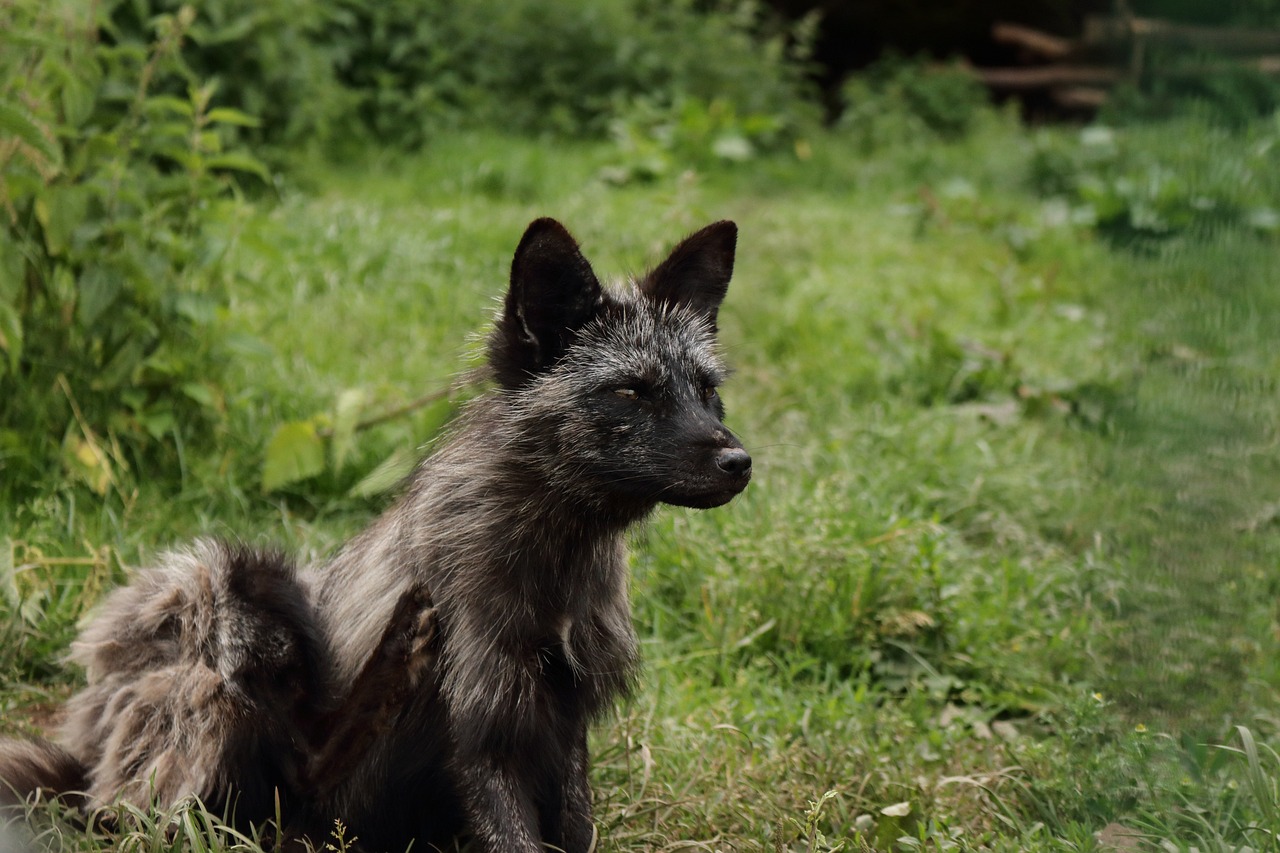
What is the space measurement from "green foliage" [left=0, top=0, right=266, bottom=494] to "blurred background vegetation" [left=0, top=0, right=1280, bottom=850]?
0.02 meters

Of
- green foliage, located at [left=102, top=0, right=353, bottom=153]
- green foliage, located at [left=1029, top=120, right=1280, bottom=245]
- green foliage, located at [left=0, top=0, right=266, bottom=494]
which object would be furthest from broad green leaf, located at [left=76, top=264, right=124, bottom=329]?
green foliage, located at [left=1029, top=120, right=1280, bottom=245]

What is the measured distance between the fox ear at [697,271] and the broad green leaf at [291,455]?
197 cm

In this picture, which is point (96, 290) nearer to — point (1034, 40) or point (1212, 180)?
point (1212, 180)

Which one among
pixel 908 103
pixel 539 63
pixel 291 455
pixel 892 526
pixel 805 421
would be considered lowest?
pixel 805 421

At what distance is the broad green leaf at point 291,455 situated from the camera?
5.09 metres

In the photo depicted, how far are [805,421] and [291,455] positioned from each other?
250cm

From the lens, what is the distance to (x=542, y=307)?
11.3 ft

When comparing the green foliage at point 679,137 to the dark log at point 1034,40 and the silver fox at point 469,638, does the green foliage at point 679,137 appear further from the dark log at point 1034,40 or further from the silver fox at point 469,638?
the silver fox at point 469,638

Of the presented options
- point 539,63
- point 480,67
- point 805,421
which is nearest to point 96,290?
point 805,421

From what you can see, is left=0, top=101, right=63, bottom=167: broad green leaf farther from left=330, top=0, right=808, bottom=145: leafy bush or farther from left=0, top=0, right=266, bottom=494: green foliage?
left=330, top=0, right=808, bottom=145: leafy bush

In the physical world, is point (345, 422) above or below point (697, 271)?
below

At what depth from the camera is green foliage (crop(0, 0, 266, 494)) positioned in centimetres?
462

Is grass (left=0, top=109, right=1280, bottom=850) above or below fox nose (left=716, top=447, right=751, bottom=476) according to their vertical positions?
below

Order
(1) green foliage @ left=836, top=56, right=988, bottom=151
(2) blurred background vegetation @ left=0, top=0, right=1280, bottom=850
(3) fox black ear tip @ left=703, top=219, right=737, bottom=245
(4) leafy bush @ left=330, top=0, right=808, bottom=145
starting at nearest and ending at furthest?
(2) blurred background vegetation @ left=0, top=0, right=1280, bottom=850
(3) fox black ear tip @ left=703, top=219, right=737, bottom=245
(4) leafy bush @ left=330, top=0, right=808, bottom=145
(1) green foliage @ left=836, top=56, right=988, bottom=151
